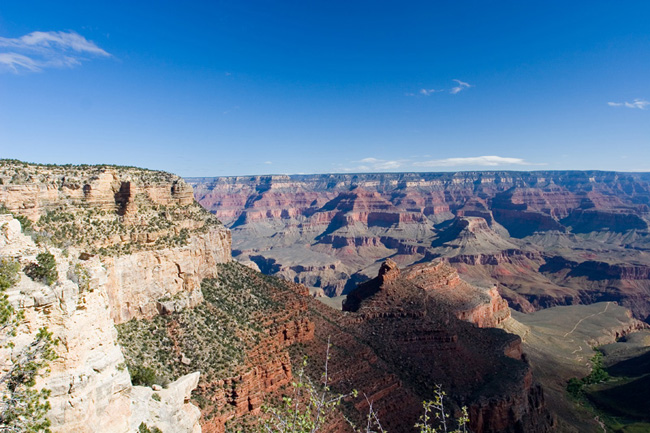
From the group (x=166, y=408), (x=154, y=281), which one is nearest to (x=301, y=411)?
(x=166, y=408)

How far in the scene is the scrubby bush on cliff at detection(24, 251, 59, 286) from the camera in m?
13.3

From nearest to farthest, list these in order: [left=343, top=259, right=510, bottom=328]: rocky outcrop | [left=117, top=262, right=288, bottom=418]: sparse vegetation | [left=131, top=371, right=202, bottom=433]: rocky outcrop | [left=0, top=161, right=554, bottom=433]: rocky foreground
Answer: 1. [left=0, top=161, right=554, bottom=433]: rocky foreground
2. [left=131, top=371, right=202, bottom=433]: rocky outcrop
3. [left=117, top=262, right=288, bottom=418]: sparse vegetation
4. [left=343, top=259, right=510, bottom=328]: rocky outcrop

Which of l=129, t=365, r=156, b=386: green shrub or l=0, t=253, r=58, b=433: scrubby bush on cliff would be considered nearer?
l=0, t=253, r=58, b=433: scrubby bush on cliff

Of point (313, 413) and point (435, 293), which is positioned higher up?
point (313, 413)

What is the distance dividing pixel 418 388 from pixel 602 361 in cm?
6620

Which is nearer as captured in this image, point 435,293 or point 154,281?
point 154,281

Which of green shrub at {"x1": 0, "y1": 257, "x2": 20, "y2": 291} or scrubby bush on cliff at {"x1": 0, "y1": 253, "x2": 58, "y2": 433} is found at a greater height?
green shrub at {"x1": 0, "y1": 257, "x2": 20, "y2": 291}

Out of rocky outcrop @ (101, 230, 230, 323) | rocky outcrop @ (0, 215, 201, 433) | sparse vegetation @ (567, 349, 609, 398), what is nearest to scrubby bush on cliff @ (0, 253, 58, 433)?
rocky outcrop @ (0, 215, 201, 433)

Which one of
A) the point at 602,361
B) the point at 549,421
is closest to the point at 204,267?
the point at 549,421

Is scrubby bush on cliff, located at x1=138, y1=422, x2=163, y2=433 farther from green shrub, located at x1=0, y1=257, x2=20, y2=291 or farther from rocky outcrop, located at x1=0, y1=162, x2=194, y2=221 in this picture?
rocky outcrop, located at x1=0, y1=162, x2=194, y2=221

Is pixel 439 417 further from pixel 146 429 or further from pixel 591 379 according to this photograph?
pixel 591 379

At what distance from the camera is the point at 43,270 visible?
13391mm

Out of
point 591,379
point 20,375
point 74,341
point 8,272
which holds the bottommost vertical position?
point 591,379

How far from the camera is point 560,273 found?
6663 inches
